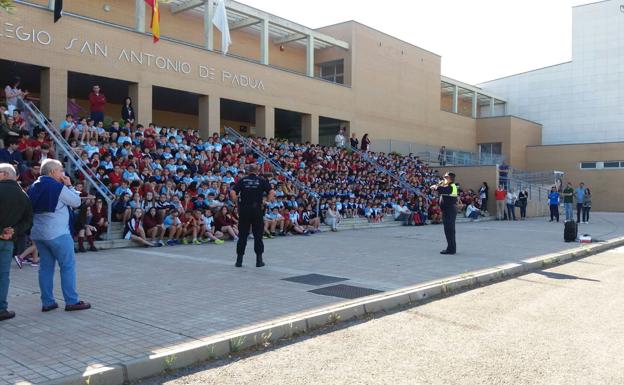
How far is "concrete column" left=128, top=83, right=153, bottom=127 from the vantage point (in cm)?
2059

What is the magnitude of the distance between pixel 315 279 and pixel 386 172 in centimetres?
1918

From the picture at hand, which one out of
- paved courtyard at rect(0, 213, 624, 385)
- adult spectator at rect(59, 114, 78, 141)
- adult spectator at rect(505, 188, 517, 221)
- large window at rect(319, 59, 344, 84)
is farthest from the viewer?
large window at rect(319, 59, 344, 84)

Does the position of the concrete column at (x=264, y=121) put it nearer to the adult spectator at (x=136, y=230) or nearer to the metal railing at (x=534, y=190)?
the adult spectator at (x=136, y=230)

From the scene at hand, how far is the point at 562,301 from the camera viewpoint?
7.64 metres

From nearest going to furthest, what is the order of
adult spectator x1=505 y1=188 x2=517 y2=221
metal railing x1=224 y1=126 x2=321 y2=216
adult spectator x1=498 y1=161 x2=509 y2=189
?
metal railing x1=224 y1=126 x2=321 y2=216, adult spectator x1=505 y1=188 x2=517 y2=221, adult spectator x1=498 y1=161 x2=509 y2=189

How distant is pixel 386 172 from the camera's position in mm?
27297

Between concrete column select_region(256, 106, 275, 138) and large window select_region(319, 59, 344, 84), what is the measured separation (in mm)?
8238

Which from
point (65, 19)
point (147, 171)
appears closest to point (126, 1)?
point (65, 19)

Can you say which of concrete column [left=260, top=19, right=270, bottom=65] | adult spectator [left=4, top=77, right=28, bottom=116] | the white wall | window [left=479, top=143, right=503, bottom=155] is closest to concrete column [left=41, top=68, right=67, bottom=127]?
adult spectator [left=4, top=77, right=28, bottom=116]

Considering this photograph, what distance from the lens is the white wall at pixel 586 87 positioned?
149 ft

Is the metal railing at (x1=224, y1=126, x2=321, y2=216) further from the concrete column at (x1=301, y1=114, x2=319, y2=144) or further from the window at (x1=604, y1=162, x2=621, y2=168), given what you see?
the window at (x1=604, y1=162, x2=621, y2=168)

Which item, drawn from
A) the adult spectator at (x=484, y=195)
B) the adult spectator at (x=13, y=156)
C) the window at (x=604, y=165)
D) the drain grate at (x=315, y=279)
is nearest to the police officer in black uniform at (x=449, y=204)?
the drain grate at (x=315, y=279)

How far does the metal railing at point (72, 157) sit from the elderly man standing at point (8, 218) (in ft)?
22.5

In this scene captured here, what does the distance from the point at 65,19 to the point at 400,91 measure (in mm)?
22810
